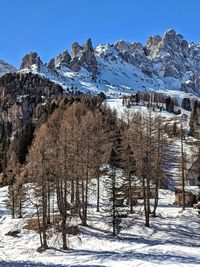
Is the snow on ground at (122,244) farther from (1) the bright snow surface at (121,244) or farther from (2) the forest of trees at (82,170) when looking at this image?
(2) the forest of trees at (82,170)

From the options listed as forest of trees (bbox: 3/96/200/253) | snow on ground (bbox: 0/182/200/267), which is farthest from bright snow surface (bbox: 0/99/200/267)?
forest of trees (bbox: 3/96/200/253)

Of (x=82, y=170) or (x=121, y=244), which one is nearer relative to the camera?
(x=121, y=244)

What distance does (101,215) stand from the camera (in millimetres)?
50562

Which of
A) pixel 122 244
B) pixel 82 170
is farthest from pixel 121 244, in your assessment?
pixel 82 170

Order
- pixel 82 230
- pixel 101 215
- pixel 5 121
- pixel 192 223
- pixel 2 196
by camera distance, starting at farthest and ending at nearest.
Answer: pixel 5 121 → pixel 2 196 → pixel 101 215 → pixel 192 223 → pixel 82 230

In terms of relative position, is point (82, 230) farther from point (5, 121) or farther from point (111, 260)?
point (5, 121)

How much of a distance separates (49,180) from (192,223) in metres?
17.6

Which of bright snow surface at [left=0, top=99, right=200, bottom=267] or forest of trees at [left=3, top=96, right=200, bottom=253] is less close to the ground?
forest of trees at [left=3, top=96, right=200, bottom=253]

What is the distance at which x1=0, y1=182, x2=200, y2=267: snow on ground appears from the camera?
29.9 metres

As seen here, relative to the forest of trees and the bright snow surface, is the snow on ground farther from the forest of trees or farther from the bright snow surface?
the forest of trees

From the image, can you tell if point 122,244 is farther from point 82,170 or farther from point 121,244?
point 82,170

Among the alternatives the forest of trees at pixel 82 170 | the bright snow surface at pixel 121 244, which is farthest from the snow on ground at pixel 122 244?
the forest of trees at pixel 82 170

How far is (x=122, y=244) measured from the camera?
38.5m

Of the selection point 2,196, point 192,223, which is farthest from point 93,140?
point 2,196
